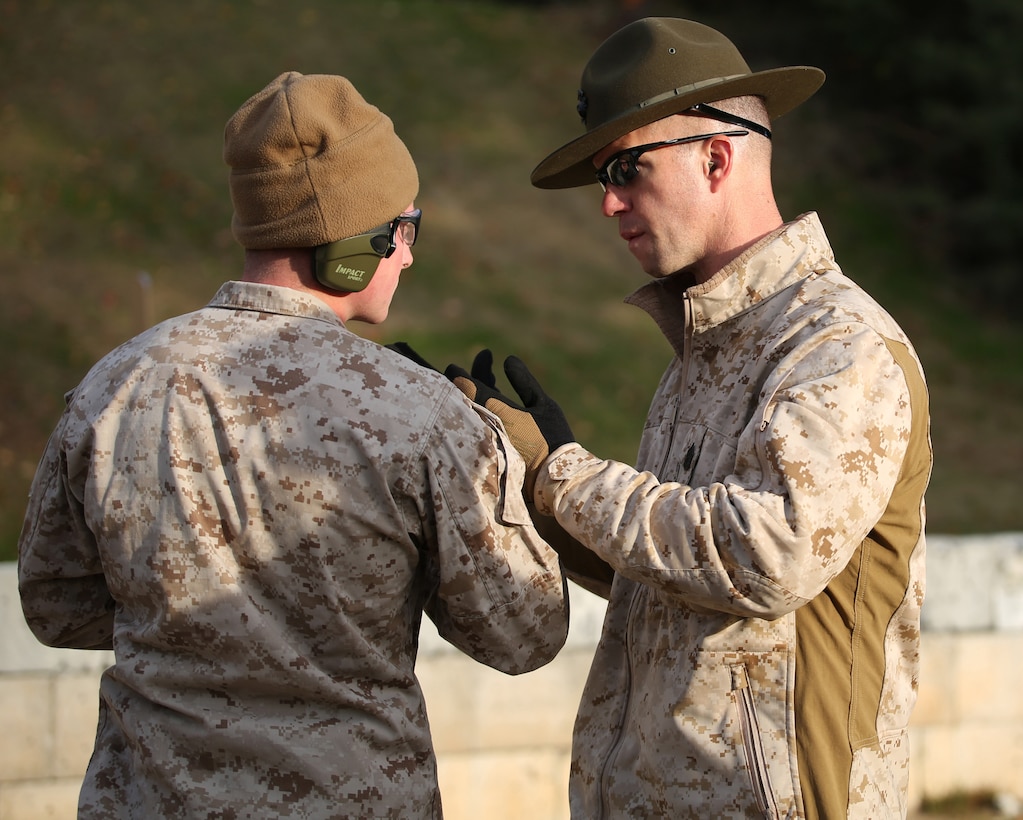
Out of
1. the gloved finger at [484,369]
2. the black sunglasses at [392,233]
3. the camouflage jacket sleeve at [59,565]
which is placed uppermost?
the black sunglasses at [392,233]

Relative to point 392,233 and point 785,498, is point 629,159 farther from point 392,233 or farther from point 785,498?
point 785,498

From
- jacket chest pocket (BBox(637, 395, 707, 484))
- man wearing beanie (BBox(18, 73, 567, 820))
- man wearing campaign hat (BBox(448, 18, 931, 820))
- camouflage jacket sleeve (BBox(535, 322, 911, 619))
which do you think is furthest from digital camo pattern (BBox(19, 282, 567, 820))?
jacket chest pocket (BBox(637, 395, 707, 484))

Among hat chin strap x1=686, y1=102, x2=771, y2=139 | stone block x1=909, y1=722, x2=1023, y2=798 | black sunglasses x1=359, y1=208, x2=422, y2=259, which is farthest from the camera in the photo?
Answer: stone block x1=909, y1=722, x2=1023, y2=798

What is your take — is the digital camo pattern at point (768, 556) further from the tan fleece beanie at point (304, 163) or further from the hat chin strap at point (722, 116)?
the tan fleece beanie at point (304, 163)

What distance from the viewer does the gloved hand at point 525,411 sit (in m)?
2.52

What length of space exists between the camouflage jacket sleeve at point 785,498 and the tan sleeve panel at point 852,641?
0.13 metres

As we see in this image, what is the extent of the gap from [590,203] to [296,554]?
47.4 ft

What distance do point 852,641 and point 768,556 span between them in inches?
15.8

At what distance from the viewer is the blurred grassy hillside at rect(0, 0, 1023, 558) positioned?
1130 cm

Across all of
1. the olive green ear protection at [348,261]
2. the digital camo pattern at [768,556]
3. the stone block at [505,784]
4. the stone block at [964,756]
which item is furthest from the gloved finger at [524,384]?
the stone block at [964,756]

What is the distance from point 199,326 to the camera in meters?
2.25

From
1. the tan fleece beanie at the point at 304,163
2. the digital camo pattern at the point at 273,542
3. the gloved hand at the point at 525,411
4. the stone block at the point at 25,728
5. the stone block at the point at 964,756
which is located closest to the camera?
the digital camo pattern at the point at 273,542

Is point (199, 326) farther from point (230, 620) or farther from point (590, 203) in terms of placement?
point (590, 203)

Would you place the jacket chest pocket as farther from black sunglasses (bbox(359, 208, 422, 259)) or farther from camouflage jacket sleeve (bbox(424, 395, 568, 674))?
black sunglasses (bbox(359, 208, 422, 259))
